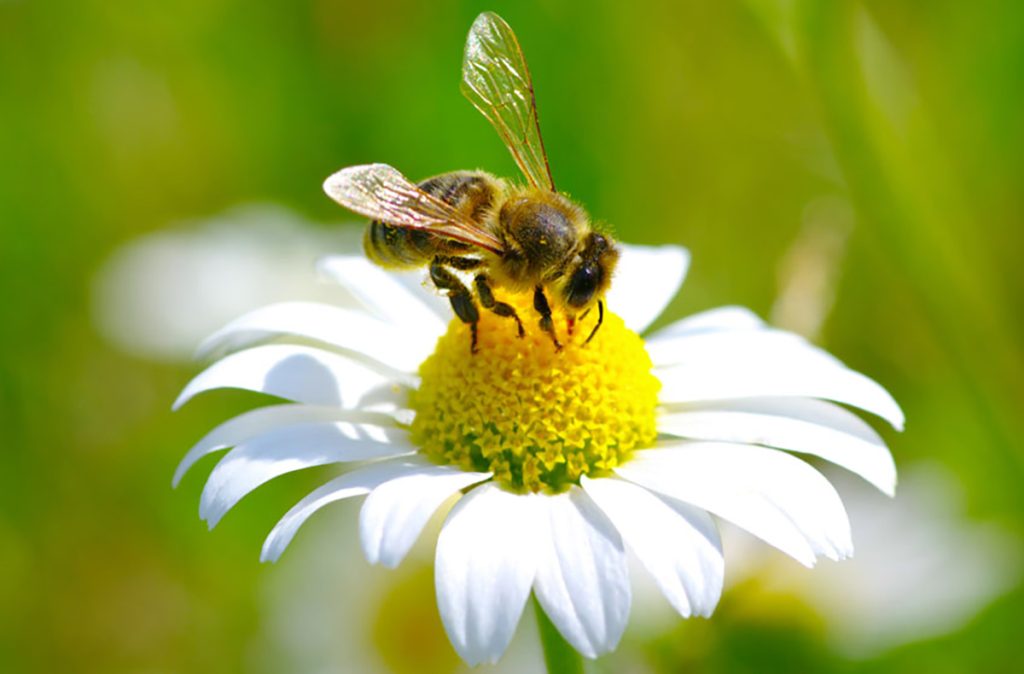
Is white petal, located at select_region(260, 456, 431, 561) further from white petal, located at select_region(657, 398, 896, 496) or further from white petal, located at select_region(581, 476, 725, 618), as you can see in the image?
white petal, located at select_region(657, 398, 896, 496)

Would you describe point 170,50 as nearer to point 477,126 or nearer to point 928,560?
point 477,126

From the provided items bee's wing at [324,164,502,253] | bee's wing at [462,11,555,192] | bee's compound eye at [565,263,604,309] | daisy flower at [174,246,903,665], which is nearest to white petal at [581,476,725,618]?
daisy flower at [174,246,903,665]

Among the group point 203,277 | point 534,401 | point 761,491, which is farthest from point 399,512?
point 203,277

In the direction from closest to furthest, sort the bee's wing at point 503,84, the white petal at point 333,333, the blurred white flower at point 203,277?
the white petal at point 333,333, the bee's wing at point 503,84, the blurred white flower at point 203,277

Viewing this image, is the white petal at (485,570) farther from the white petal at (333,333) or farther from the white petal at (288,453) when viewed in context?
the white petal at (333,333)

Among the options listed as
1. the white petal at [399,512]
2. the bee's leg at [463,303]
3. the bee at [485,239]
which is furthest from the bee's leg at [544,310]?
the white petal at [399,512]

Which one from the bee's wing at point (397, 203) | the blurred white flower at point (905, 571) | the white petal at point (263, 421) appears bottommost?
the blurred white flower at point (905, 571)
